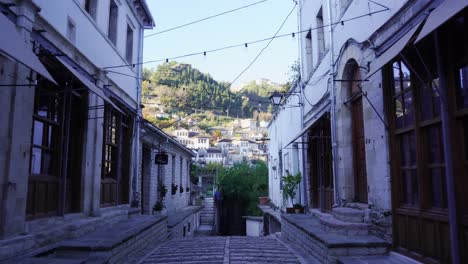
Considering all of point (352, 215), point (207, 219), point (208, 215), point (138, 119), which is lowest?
point (207, 219)

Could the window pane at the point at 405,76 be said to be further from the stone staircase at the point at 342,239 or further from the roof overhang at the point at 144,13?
the roof overhang at the point at 144,13

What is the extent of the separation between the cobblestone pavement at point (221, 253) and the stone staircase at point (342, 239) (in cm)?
42

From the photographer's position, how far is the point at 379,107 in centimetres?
599

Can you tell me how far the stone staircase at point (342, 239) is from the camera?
5.40 metres

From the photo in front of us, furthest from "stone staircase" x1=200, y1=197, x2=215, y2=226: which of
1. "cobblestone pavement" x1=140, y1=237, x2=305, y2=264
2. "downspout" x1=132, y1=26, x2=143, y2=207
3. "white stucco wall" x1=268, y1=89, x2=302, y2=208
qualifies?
"cobblestone pavement" x1=140, y1=237, x2=305, y2=264

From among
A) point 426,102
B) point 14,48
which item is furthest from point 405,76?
point 14,48

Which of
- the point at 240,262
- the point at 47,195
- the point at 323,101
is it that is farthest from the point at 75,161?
the point at 323,101

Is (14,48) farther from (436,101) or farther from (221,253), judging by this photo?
(221,253)

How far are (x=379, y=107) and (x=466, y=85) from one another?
2.01 meters

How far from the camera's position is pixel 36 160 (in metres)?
6.15

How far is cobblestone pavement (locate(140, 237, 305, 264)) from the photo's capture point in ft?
21.0

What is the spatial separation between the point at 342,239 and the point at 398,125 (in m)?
1.81

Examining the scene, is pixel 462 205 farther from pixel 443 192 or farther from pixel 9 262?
pixel 9 262

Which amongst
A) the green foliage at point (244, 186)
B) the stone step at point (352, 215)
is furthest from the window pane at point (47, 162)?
the green foliage at point (244, 186)
